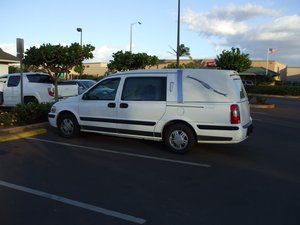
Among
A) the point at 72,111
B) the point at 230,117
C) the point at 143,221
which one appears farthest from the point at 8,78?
the point at 143,221

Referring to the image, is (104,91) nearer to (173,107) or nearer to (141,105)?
(141,105)

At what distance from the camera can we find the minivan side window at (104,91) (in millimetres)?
9312

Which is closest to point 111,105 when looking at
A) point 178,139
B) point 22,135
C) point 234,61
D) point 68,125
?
point 68,125

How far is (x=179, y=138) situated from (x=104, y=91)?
2263 millimetres

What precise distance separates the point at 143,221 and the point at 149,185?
151cm

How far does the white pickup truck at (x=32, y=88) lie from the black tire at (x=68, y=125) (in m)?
5.53

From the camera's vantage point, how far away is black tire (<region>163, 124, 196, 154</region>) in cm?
845

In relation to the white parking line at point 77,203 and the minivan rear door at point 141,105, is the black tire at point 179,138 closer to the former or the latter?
the minivan rear door at point 141,105

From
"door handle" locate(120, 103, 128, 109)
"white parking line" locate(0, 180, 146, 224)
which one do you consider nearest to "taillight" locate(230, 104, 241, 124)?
"door handle" locate(120, 103, 128, 109)

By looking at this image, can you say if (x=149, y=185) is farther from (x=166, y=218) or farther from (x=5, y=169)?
(x=5, y=169)

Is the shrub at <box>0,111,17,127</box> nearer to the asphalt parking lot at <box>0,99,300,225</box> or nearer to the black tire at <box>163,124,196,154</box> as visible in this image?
the asphalt parking lot at <box>0,99,300,225</box>

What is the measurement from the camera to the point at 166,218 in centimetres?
488

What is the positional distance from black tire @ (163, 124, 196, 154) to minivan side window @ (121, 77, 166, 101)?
72 centimetres

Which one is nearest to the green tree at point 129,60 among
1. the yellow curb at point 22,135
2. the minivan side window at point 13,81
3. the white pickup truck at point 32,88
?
the white pickup truck at point 32,88
